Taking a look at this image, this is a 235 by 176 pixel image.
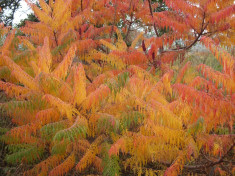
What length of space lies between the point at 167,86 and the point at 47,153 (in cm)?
234

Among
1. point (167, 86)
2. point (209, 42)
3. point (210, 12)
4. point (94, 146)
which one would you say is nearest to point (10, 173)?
point (94, 146)

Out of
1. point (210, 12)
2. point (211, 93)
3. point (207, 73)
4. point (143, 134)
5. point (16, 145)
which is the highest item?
point (210, 12)

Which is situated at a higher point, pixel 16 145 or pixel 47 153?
pixel 16 145

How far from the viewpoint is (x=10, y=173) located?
12.5 ft

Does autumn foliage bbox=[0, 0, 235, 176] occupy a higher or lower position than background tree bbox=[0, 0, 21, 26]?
lower

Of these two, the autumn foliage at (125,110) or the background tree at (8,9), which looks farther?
the background tree at (8,9)

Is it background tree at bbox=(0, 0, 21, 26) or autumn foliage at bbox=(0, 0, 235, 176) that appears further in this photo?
background tree at bbox=(0, 0, 21, 26)

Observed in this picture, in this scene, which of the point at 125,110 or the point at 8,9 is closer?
the point at 125,110

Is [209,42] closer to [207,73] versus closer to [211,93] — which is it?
[207,73]

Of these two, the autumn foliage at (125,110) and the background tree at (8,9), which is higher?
the background tree at (8,9)

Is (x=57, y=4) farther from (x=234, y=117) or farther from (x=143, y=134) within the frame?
(x=234, y=117)

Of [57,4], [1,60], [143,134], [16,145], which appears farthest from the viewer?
[57,4]

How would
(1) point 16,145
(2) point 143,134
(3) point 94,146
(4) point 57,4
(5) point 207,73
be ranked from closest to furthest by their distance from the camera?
(5) point 207,73
(2) point 143,134
(3) point 94,146
(1) point 16,145
(4) point 57,4

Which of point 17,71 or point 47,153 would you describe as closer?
point 17,71
